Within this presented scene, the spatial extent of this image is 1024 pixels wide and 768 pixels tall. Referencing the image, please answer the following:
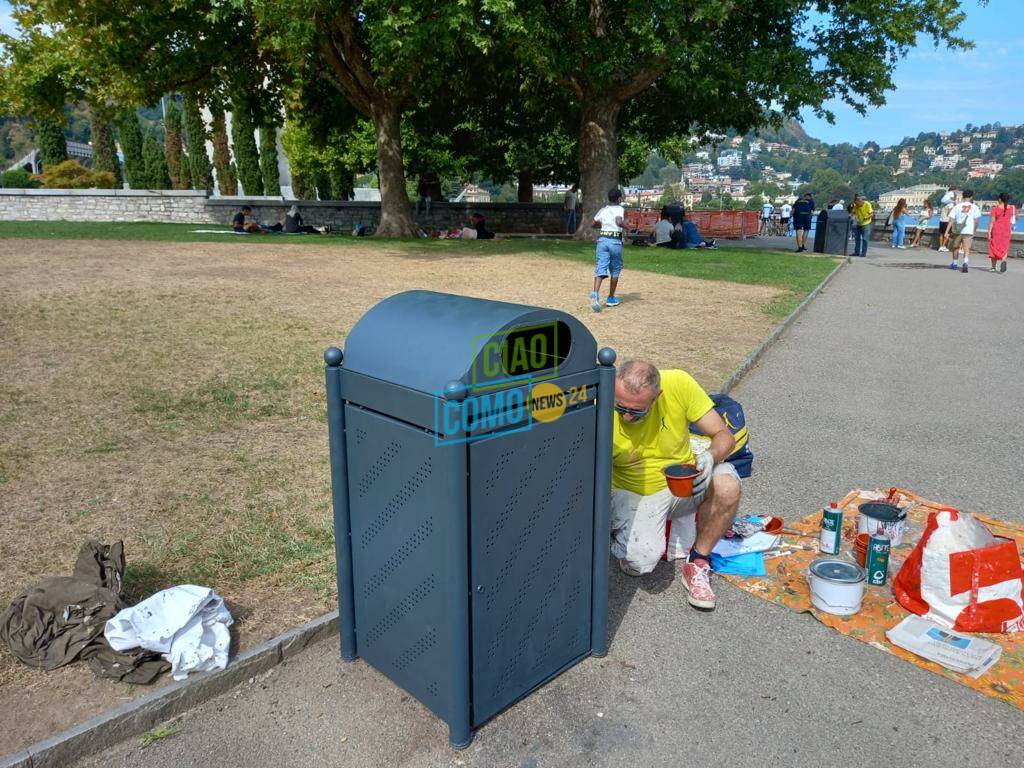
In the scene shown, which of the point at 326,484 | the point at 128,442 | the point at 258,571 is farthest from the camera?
the point at 128,442

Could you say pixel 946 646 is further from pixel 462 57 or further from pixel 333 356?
pixel 462 57

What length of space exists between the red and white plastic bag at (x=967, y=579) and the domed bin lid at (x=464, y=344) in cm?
200

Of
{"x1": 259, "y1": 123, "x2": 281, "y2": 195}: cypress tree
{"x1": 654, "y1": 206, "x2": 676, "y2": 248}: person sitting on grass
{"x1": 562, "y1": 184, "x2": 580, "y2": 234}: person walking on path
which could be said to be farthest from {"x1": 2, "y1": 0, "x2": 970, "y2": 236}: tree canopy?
{"x1": 259, "y1": 123, "x2": 281, "y2": 195}: cypress tree

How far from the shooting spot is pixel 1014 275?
61.2 feet

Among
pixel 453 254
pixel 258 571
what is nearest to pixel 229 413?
pixel 258 571

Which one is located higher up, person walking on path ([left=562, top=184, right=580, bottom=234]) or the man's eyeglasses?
person walking on path ([left=562, top=184, right=580, bottom=234])

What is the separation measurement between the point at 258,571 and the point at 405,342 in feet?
5.48

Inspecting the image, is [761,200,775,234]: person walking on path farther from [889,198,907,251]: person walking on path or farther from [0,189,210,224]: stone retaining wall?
[0,189,210,224]: stone retaining wall

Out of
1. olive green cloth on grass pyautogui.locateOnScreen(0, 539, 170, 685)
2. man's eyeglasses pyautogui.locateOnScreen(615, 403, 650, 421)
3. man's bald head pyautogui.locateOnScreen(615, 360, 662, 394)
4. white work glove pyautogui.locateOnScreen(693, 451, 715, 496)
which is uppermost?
man's bald head pyautogui.locateOnScreen(615, 360, 662, 394)

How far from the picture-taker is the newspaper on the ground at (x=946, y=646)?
3146 mm

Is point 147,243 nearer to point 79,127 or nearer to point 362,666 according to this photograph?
point 362,666

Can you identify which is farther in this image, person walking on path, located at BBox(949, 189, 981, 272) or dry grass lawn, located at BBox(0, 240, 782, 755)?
person walking on path, located at BBox(949, 189, 981, 272)

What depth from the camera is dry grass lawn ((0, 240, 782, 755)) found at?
354 cm

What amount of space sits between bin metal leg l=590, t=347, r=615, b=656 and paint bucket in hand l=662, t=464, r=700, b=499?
1.71 feet
